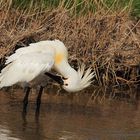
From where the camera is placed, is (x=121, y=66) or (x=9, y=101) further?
(x=121, y=66)

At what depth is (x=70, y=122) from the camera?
9.36 metres

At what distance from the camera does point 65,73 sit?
9953 mm

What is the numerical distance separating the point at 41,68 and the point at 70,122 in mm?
944

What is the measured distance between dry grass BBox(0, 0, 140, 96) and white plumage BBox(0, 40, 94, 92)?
2.21 metres

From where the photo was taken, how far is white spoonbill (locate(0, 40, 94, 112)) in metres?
9.71

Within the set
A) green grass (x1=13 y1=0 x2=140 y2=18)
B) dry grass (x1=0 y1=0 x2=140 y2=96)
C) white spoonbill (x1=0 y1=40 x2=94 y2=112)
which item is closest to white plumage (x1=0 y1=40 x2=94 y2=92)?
white spoonbill (x1=0 y1=40 x2=94 y2=112)

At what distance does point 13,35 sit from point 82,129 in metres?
3.69

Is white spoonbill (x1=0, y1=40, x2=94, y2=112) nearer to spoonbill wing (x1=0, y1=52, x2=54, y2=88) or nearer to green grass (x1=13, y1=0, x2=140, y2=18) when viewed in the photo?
spoonbill wing (x1=0, y1=52, x2=54, y2=88)

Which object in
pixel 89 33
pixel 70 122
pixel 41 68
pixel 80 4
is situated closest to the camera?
pixel 70 122

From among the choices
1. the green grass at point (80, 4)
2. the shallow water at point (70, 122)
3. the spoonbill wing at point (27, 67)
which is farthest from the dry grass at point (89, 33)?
the spoonbill wing at point (27, 67)

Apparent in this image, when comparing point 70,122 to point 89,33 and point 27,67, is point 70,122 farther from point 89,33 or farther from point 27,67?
point 89,33

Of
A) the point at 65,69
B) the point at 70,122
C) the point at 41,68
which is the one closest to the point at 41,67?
the point at 41,68

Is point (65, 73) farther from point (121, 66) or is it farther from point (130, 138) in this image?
point (121, 66)

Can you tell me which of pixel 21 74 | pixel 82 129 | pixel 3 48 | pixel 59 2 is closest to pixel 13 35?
pixel 3 48
